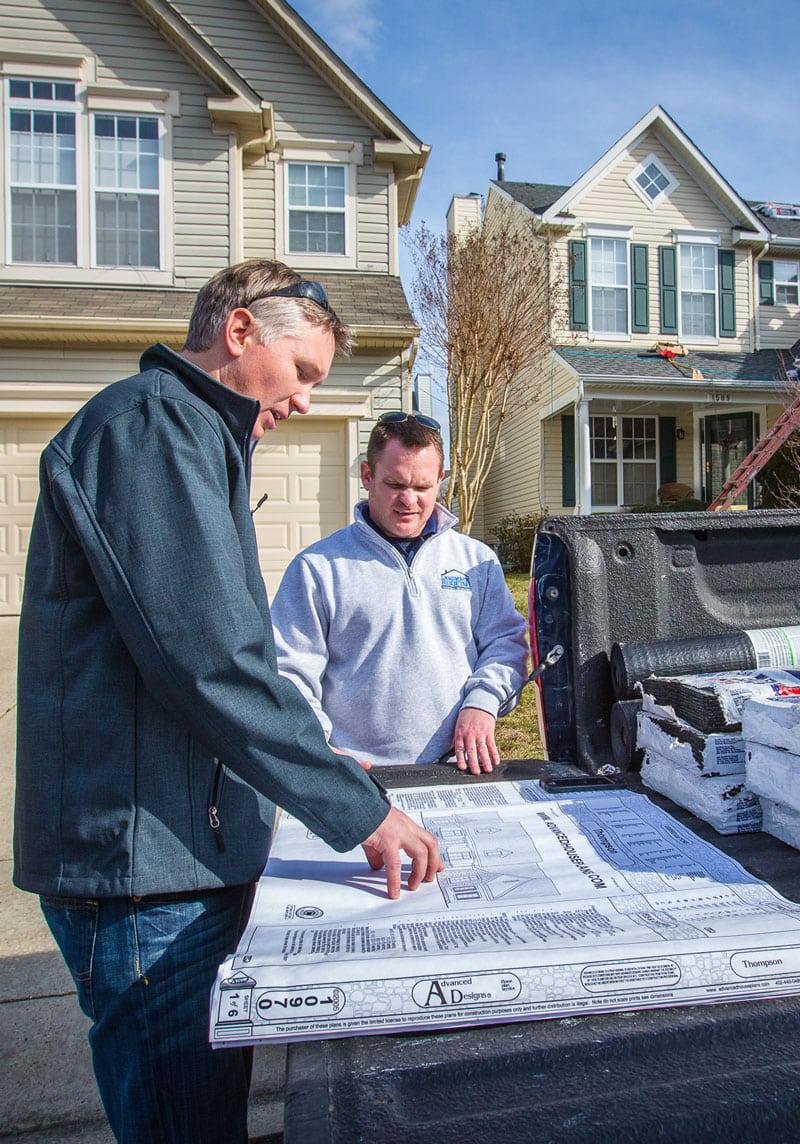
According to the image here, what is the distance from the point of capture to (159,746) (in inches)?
44.7

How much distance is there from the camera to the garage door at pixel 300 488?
31.0 feet

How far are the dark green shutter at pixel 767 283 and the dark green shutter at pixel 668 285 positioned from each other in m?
2.04

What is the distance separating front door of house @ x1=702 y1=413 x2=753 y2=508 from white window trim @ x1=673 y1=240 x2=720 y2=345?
65.6 inches

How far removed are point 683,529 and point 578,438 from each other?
1284cm

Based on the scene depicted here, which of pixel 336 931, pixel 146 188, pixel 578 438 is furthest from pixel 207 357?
pixel 578 438

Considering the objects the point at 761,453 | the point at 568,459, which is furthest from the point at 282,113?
the point at 761,453

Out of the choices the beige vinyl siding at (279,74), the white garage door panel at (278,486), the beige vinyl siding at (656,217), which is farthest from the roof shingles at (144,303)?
the beige vinyl siding at (656,217)

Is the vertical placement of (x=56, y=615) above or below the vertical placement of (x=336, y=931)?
above

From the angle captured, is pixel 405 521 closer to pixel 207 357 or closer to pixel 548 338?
pixel 207 357

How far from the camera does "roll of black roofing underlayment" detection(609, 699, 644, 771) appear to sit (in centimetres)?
160

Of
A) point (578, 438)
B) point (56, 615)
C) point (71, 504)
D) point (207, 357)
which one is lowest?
point (56, 615)

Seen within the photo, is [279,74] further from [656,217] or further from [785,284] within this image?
[785,284]

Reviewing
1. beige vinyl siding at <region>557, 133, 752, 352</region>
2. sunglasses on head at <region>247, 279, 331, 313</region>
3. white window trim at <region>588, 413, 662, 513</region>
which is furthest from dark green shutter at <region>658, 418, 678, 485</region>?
sunglasses on head at <region>247, 279, 331, 313</region>

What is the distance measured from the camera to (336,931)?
939 mm
